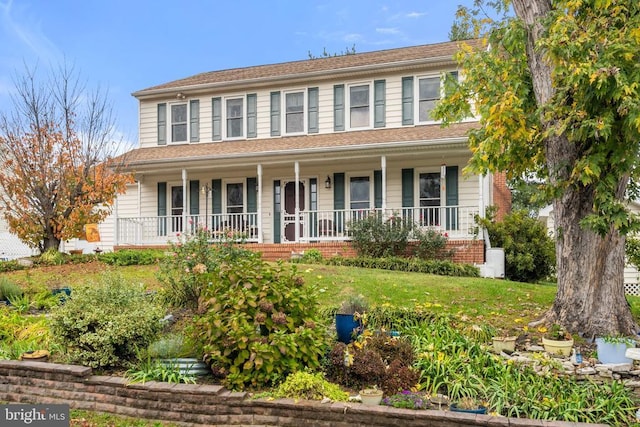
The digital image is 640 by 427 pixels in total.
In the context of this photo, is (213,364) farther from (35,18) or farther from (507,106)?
(35,18)

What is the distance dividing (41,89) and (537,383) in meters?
15.4

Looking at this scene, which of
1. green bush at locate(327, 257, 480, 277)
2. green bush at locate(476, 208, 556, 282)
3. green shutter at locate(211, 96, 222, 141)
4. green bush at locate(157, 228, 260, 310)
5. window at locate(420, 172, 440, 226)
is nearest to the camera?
green bush at locate(157, 228, 260, 310)

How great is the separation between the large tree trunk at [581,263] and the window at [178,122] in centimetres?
1313

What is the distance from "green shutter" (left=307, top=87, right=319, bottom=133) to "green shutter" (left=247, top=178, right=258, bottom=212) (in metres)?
2.48

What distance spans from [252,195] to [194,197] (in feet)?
7.02

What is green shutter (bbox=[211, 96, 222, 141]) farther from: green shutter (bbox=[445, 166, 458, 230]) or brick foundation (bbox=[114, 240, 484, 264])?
green shutter (bbox=[445, 166, 458, 230])

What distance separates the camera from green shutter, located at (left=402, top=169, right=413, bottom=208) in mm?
14562

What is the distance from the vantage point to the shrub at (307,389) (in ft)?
13.6

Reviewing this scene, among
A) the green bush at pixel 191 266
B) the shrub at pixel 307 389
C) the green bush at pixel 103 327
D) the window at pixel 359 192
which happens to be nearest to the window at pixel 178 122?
the window at pixel 359 192

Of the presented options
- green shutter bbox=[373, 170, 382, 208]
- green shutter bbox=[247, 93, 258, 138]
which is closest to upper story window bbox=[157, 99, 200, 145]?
green shutter bbox=[247, 93, 258, 138]

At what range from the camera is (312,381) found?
421cm

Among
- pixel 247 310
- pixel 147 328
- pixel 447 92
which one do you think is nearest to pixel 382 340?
pixel 247 310

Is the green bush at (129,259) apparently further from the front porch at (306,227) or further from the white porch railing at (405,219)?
the white porch railing at (405,219)

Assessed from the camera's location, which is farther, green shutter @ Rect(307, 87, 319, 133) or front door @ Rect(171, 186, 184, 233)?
front door @ Rect(171, 186, 184, 233)
